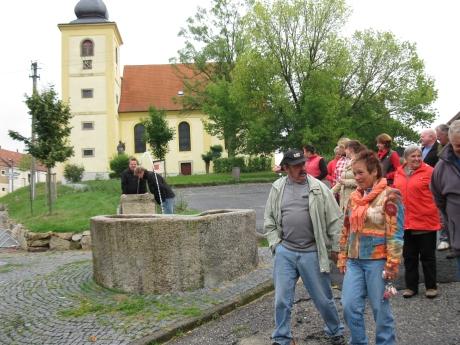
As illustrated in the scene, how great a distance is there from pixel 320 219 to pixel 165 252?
2.73 m

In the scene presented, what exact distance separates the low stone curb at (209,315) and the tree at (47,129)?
1085cm

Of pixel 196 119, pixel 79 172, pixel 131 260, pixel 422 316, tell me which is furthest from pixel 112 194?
pixel 196 119

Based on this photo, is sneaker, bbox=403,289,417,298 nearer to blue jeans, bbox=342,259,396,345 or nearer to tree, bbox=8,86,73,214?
blue jeans, bbox=342,259,396,345

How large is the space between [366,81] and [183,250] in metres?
31.6

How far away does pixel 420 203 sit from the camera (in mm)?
5867

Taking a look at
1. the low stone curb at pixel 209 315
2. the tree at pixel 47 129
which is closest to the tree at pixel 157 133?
the tree at pixel 47 129

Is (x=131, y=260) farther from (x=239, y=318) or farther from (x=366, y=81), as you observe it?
(x=366, y=81)

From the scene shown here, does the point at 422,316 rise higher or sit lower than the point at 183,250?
lower

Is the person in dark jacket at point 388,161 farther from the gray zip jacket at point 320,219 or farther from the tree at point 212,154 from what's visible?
the tree at point 212,154

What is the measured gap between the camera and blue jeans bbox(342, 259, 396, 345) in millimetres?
4082

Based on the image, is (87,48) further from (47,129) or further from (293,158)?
(293,158)

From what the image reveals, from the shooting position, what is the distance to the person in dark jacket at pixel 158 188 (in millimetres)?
10492

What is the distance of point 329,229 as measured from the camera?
4.62 m

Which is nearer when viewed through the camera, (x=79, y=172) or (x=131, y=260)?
(x=131, y=260)
